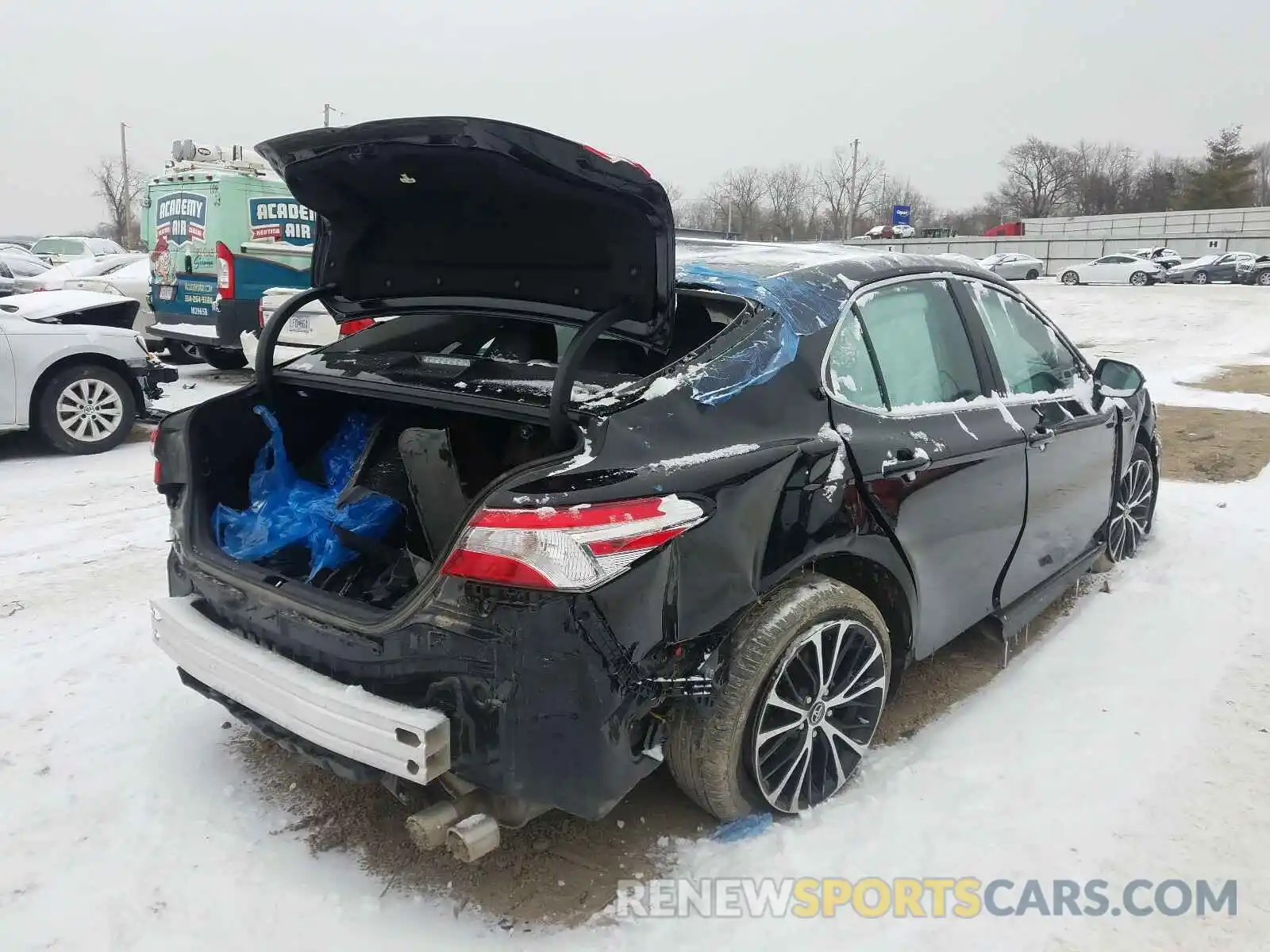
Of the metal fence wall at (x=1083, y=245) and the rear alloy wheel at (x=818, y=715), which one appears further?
the metal fence wall at (x=1083, y=245)

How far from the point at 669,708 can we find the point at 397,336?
1.83 meters

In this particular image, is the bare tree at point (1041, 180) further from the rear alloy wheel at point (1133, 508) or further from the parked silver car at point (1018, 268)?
the rear alloy wheel at point (1133, 508)

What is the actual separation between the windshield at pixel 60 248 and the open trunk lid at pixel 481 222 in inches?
1339

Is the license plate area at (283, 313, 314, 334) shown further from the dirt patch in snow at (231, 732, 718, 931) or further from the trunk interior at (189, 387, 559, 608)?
the dirt patch in snow at (231, 732, 718, 931)

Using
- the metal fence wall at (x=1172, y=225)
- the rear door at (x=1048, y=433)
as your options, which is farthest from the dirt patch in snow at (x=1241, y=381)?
the metal fence wall at (x=1172, y=225)

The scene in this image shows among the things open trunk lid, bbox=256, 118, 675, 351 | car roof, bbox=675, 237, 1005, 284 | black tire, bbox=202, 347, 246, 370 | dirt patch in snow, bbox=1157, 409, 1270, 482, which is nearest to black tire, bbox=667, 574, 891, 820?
open trunk lid, bbox=256, 118, 675, 351

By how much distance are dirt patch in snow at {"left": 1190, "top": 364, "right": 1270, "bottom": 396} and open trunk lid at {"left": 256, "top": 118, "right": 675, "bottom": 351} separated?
1146 cm

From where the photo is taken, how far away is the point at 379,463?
10.7 ft

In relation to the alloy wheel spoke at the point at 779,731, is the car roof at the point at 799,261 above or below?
above

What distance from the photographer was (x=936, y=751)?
3080 mm

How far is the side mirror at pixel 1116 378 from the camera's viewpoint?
4.41 meters

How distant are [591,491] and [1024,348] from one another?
2557 millimetres

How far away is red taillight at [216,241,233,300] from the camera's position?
9945 mm

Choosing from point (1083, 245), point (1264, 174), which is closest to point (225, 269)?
point (1083, 245)
